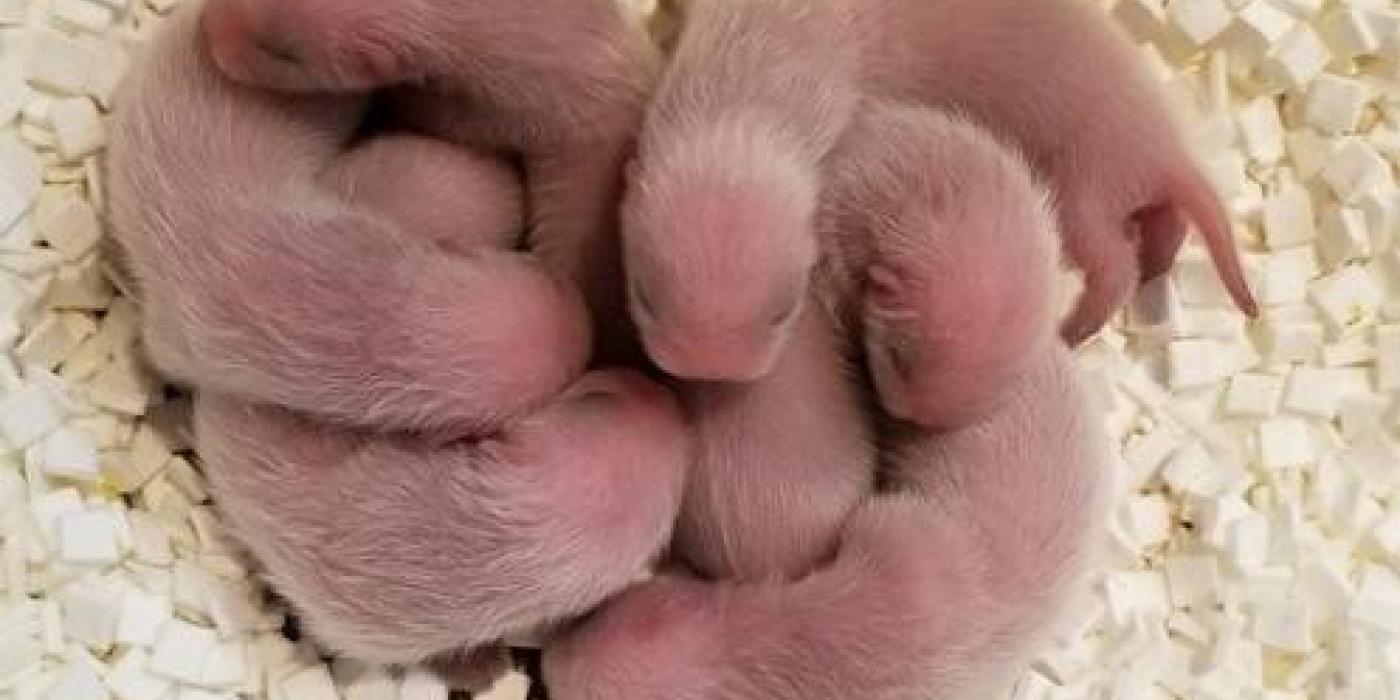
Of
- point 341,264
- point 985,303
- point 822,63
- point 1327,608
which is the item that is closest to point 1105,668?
point 1327,608

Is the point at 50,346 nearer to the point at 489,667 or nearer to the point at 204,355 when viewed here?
the point at 204,355

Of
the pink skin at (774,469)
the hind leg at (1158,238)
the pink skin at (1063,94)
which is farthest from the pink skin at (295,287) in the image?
the hind leg at (1158,238)

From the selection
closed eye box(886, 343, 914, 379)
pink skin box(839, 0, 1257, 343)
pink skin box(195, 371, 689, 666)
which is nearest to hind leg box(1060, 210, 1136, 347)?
pink skin box(839, 0, 1257, 343)

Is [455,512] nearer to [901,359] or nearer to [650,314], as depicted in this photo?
[650,314]

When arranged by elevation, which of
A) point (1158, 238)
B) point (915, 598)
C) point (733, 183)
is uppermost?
point (733, 183)

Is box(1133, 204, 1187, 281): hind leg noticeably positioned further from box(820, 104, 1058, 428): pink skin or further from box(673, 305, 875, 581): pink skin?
box(673, 305, 875, 581): pink skin

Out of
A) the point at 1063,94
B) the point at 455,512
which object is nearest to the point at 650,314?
the point at 455,512
